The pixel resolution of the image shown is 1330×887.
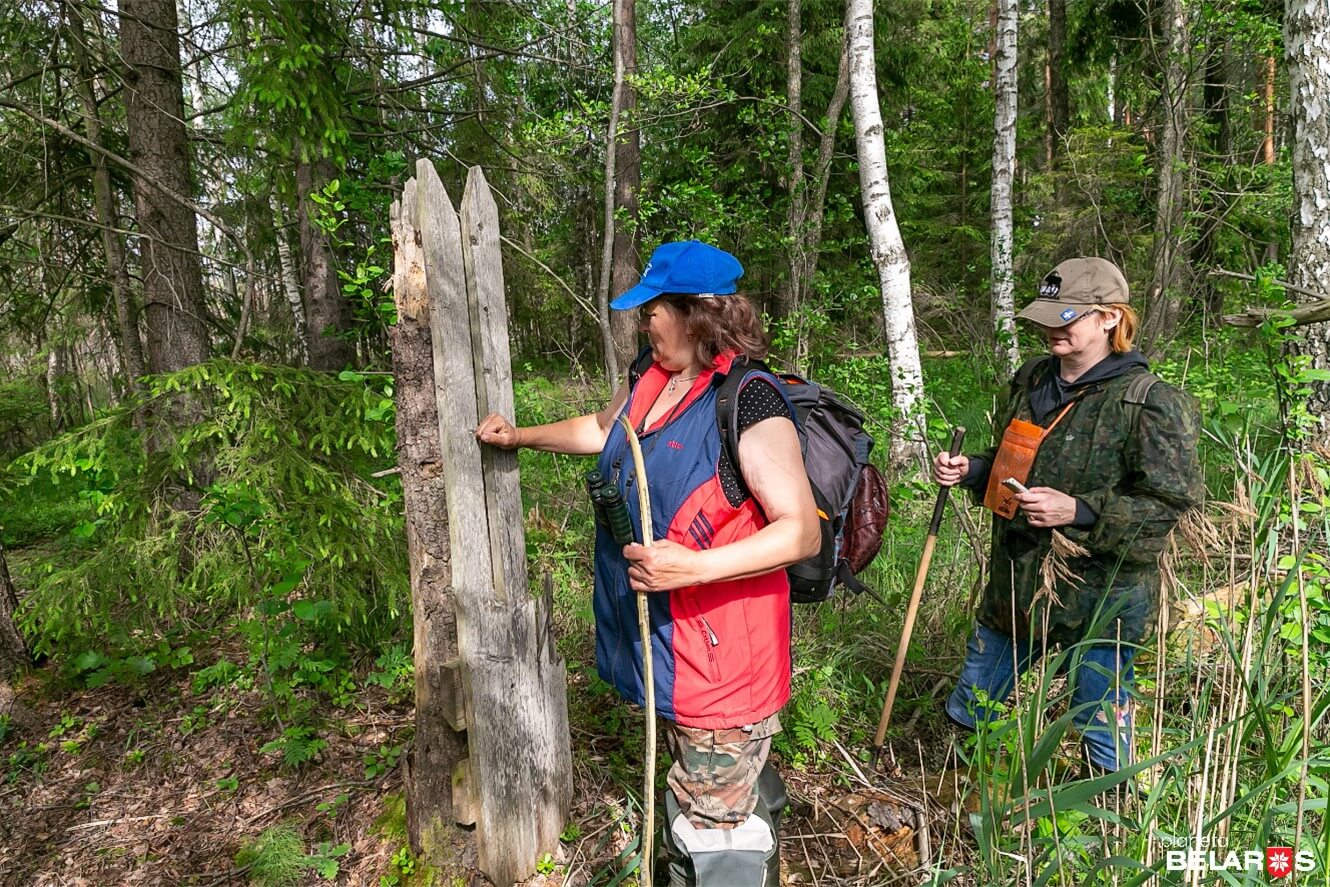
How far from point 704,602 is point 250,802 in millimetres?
2496

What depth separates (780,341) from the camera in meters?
7.24

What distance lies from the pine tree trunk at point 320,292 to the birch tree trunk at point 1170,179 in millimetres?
6791

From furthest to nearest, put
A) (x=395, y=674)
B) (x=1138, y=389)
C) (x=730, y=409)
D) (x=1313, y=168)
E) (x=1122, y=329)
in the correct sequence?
(x=395, y=674) < (x=1313, y=168) < (x=1122, y=329) < (x=1138, y=389) < (x=730, y=409)

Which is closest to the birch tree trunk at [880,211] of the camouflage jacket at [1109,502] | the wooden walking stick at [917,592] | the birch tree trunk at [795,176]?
the birch tree trunk at [795,176]

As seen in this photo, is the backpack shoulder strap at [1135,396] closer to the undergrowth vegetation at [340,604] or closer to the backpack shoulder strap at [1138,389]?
the backpack shoulder strap at [1138,389]

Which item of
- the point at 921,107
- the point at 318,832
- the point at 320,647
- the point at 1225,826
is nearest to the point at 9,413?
the point at 320,647

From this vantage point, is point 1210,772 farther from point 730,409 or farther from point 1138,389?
point 730,409

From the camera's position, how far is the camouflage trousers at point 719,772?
2.02m

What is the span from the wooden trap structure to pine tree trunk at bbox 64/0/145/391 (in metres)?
2.91

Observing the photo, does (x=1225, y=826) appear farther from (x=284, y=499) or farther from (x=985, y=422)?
(x=985, y=422)

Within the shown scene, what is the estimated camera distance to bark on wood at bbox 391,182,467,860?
90.7 inches

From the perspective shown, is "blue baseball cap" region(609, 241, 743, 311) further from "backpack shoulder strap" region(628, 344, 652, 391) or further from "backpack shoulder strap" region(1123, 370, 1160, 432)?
"backpack shoulder strap" region(1123, 370, 1160, 432)

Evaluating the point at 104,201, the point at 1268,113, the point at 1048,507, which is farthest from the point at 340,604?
the point at 1268,113

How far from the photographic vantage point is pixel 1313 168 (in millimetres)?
3209
